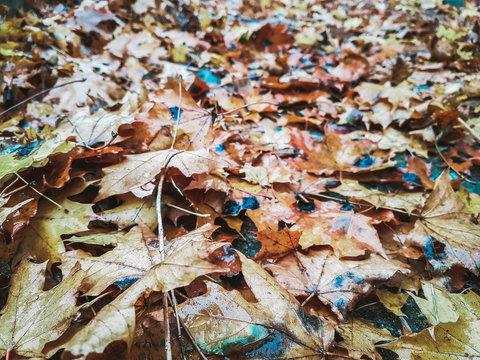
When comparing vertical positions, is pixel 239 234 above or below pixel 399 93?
below

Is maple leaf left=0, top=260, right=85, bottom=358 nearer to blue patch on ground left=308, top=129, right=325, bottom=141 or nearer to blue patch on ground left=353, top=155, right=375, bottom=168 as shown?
blue patch on ground left=353, top=155, right=375, bottom=168

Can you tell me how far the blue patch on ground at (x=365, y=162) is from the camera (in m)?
1.40

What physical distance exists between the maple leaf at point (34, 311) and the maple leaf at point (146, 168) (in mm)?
274

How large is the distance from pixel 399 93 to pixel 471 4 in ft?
16.9

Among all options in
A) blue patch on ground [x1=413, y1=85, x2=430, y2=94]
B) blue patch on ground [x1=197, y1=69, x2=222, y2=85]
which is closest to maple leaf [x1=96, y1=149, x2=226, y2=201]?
blue patch on ground [x1=197, y1=69, x2=222, y2=85]

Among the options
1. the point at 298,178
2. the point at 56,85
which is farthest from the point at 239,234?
the point at 56,85

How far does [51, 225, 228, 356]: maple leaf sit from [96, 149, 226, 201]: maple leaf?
358mm

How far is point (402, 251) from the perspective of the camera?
3.14 ft

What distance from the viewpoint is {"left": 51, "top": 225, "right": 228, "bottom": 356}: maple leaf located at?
0.50 metres

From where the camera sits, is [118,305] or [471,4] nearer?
[118,305]

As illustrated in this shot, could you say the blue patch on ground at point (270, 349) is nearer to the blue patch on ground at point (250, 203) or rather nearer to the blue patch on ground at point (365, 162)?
the blue patch on ground at point (250, 203)

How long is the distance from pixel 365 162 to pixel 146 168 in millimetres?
1100

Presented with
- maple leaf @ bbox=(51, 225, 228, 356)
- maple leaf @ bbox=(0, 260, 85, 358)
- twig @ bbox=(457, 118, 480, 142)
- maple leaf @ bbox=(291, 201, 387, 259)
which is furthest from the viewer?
twig @ bbox=(457, 118, 480, 142)

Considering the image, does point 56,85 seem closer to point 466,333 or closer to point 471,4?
point 466,333
